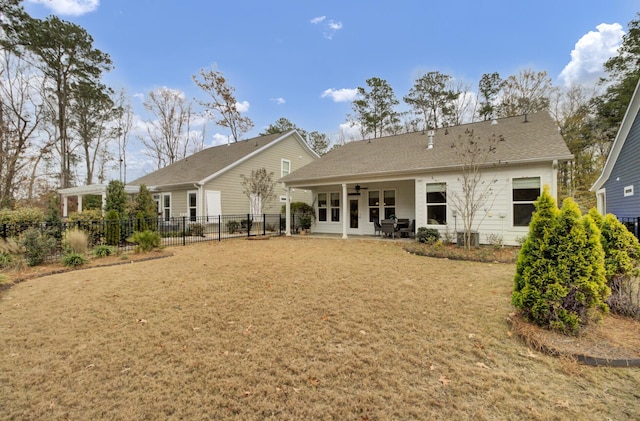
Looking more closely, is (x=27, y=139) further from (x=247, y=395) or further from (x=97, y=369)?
(x=247, y=395)

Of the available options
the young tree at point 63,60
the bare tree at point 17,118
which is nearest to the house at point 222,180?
the bare tree at point 17,118

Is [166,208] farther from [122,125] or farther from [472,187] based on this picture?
[472,187]

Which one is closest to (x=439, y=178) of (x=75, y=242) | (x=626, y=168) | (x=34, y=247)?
(x=626, y=168)

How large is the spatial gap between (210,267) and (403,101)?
2108 cm

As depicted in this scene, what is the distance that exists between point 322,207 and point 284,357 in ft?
41.6

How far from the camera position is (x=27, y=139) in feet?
51.2

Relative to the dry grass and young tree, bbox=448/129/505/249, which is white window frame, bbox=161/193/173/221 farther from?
young tree, bbox=448/129/505/249

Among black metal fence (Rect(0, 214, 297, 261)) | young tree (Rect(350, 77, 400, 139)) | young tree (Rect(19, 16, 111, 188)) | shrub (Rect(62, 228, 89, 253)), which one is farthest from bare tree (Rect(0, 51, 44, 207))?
young tree (Rect(350, 77, 400, 139))

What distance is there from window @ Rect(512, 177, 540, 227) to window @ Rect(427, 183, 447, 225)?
7.11ft

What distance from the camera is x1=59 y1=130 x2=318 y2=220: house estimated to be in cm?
1581

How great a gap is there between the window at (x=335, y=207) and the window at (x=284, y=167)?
17.8ft

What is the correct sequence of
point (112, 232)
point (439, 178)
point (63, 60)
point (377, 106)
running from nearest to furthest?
point (112, 232) → point (439, 178) → point (63, 60) → point (377, 106)

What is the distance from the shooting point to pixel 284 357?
2863mm

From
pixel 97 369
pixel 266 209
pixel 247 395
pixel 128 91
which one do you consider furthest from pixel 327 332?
pixel 128 91
